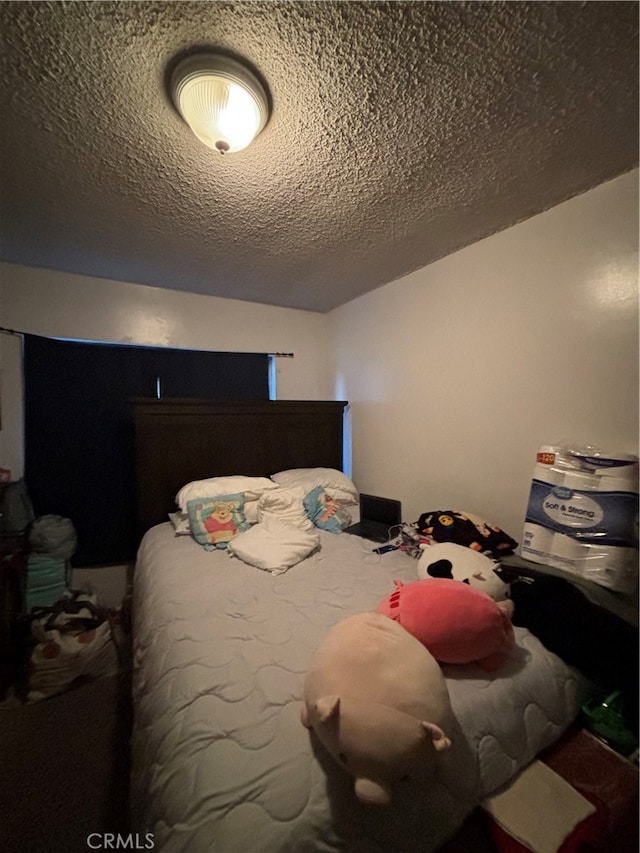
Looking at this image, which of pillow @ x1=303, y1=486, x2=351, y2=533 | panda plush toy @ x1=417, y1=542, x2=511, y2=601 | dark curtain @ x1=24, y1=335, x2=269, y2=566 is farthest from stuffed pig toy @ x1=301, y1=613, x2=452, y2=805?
dark curtain @ x1=24, y1=335, x2=269, y2=566

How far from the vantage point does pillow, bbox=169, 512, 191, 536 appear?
6.22 ft

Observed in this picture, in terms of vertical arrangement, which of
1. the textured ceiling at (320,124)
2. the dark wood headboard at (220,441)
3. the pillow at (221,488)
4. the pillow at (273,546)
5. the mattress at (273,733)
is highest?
the textured ceiling at (320,124)

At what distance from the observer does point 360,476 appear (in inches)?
101

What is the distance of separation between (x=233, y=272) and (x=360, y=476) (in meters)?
1.70

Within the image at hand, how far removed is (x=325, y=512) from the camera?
2074 mm

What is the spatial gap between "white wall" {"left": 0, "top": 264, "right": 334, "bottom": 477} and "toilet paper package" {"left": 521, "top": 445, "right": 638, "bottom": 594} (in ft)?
6.01

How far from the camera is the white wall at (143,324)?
1.99 metres

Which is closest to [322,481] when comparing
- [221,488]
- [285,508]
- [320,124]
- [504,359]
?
[285,508]

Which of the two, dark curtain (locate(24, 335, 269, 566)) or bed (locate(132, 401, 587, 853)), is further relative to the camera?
dark curtain (locate(24, 335, 269, 566))

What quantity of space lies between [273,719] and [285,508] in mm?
1252

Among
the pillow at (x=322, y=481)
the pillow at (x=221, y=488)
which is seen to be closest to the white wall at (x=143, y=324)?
the pillow at (x=322, y=481)

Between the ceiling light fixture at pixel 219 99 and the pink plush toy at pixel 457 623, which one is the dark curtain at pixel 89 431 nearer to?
the ceiling light fixture at pixel 219 99

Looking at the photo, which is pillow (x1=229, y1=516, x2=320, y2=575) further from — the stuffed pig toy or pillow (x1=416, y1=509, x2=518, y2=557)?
the stuffed pig toy

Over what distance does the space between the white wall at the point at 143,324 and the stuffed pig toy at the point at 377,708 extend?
2200 mm
